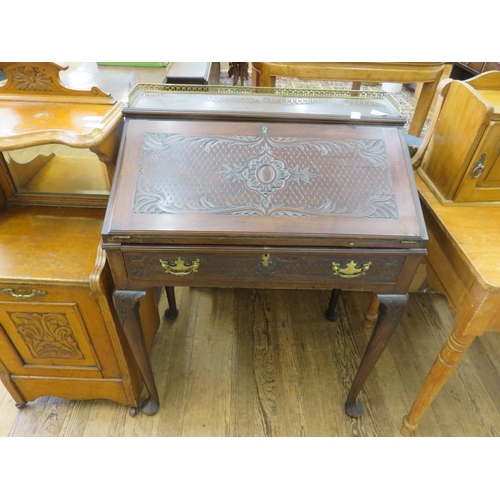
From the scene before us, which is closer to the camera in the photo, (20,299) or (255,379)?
(20,299)

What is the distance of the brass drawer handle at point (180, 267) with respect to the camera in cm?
110

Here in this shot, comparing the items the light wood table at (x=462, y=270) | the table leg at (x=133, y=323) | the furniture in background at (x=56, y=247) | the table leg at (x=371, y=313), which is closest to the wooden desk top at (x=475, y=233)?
the light wood table at (x=462, y=270)

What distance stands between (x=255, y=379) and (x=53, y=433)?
89 cm

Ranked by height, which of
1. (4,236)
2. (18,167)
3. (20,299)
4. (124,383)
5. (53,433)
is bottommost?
(53,433)

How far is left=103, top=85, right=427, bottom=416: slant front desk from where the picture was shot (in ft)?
3.48

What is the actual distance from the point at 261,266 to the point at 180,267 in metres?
0.25

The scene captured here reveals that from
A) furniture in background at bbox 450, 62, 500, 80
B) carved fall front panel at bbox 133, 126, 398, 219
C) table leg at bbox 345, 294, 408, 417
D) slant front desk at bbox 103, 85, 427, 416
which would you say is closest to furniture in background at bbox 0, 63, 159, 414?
slant front desk at bbox 103, 85, 427, 416

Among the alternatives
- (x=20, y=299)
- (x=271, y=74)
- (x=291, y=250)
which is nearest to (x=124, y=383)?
(x=20, y=299)

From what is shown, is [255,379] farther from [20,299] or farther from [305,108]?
[305,108]

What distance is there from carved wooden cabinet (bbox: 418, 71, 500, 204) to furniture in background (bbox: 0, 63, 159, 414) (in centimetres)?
119

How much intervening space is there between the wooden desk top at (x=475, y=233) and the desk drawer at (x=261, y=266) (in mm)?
244

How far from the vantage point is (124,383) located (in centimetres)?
149

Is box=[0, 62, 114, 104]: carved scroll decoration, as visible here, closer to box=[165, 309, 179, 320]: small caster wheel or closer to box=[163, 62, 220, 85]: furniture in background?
box=[163, 62, 220, 85]: furniture in background

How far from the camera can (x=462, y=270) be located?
1.20m
